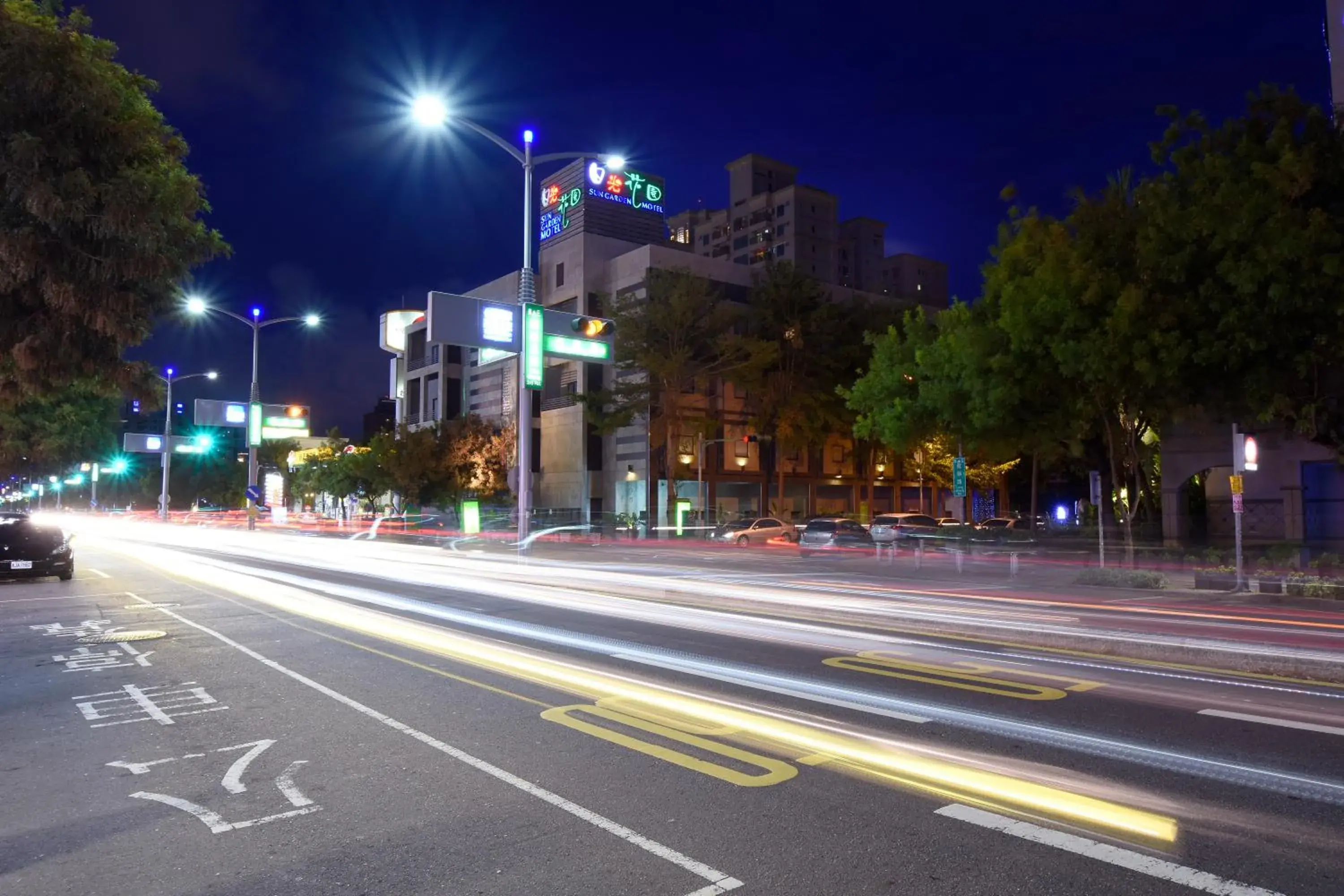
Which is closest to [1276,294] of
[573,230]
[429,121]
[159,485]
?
[429,121]

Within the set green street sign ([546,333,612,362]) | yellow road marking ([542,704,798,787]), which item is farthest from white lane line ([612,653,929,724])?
green street sign ([546,333,612,362])

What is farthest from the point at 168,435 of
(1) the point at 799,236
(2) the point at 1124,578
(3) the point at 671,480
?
(1) the point at 799,236

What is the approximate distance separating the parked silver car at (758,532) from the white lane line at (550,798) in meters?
36.1

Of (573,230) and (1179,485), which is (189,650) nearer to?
(1179,485)

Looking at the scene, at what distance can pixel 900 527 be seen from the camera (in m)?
43.2

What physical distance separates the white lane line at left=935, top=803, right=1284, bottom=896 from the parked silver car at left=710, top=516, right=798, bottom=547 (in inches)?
1530

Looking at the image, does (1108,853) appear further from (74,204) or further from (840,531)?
(840,531)

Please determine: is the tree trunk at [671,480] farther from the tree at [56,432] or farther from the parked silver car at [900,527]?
the tree at [56,432]

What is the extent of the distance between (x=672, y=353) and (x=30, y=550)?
110 ft

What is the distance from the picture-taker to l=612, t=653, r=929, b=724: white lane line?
7.97 metres

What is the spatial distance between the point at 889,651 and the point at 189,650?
28.7 ft

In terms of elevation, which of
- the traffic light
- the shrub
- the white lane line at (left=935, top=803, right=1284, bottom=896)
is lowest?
the shrub

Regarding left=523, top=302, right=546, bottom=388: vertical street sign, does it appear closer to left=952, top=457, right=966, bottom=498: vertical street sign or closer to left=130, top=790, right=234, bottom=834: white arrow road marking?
left=130, top=790, right=234, bottom=834: white arrow road marking

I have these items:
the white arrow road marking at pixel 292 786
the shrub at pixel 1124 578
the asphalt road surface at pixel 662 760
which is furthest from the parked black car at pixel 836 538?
the white arrow road marking at pixel 292 786
